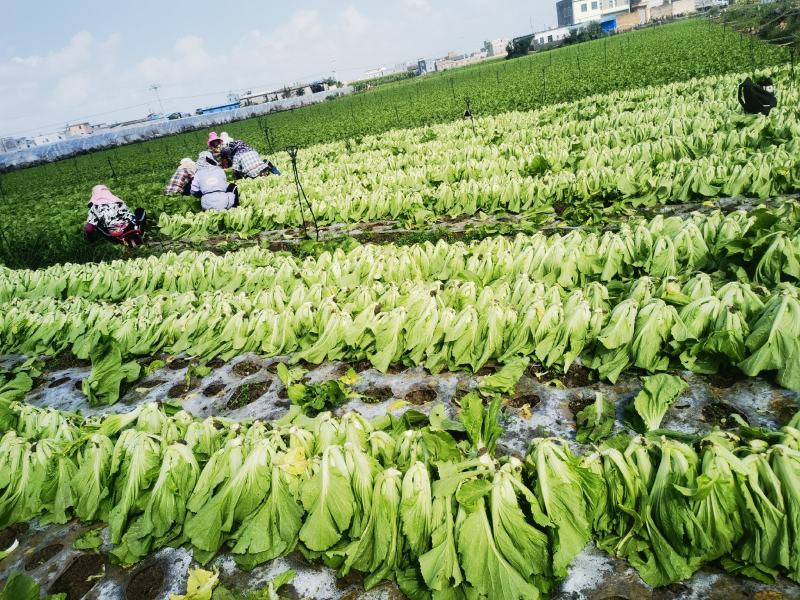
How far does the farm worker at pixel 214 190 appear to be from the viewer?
443 inches

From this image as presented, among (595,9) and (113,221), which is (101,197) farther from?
(595,9)

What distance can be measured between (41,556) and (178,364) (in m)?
2.24

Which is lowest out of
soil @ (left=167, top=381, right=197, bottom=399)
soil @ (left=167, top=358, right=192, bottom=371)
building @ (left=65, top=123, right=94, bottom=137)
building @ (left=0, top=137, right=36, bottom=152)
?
soil @ (left=167, top=381, right=197, bottom=399)

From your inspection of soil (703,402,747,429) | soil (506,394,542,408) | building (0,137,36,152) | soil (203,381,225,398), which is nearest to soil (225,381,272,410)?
soil (203,381,225,398)

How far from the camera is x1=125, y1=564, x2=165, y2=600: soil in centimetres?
255

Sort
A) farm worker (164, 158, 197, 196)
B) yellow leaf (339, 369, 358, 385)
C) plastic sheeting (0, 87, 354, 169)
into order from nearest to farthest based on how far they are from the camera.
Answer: yellow leaf (339, 369, 358, 385) → farm worker (164, 158, 197, 196) → plastic sheeting (0, 87, 354, 169)

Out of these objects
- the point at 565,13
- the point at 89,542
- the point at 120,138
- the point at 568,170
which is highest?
the point at 565,13

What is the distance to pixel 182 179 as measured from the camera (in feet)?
42.6

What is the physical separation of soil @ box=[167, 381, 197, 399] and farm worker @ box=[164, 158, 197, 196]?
9.49 meters

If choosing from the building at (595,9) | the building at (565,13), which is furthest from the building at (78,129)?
the building at (565,13)

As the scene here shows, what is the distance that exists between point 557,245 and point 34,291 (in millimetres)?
7556

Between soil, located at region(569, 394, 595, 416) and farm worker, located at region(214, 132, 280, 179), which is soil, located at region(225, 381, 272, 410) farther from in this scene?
farm worker, located at region(214, 132, 280, 179)

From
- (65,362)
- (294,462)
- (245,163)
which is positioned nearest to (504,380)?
(294,462)

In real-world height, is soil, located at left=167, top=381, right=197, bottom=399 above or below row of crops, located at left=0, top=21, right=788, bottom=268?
below
